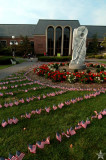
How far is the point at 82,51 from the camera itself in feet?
30.2

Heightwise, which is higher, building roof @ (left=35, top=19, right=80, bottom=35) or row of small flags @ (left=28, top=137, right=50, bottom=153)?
building roof @ (left=35, top=19, right=80, bottom=35)

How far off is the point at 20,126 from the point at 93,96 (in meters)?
Result: 2.99

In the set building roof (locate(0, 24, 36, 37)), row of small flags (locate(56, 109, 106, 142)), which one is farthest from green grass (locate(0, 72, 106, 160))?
building roof (locate(0, 24, 36, 37))

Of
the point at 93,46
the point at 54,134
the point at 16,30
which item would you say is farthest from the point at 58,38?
the point at 54,134

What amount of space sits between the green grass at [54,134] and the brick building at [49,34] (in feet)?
87.5

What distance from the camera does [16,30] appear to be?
118 feet

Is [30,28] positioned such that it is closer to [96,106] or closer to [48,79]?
[48,79]

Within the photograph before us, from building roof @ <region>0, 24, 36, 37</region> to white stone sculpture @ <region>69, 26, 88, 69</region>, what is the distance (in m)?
29.2

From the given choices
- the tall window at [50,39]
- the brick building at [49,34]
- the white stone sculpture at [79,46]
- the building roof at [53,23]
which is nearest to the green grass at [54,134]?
the white stone sculpture at [79,46]

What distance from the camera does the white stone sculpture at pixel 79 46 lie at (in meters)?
8.88

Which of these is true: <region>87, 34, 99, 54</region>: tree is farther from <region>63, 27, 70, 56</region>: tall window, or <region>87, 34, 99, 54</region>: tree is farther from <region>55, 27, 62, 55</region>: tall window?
<region>55, 27, 62, 55</region>: tall window

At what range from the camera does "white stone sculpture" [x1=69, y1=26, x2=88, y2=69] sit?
29.1 ft

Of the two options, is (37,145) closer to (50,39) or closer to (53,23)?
(50,39)

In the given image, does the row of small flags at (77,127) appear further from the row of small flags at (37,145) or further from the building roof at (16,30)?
the building roof at (16,30)
